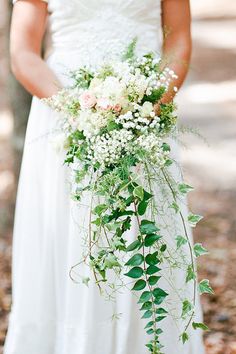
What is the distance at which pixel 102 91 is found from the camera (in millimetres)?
2666

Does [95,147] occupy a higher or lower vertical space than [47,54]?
lower

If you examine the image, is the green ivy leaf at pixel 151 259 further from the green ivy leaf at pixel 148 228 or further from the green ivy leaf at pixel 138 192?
the green ivy leaf at pixel 138 192

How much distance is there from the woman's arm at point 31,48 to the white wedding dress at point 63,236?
2.8 inches

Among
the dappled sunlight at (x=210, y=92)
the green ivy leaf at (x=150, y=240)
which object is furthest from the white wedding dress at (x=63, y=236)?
the dappled sunlight at (x=210, y=92)

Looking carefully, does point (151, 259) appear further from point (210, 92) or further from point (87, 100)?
point (210, 92)

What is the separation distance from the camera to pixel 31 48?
125 inches

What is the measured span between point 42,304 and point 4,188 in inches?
143

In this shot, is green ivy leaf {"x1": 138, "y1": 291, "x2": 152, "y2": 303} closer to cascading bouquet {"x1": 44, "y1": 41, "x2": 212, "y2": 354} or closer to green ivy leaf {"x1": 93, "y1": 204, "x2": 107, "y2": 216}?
cascading bouquet {"x1": 44, "y1": 41, "x2": 212, "y2": 354}

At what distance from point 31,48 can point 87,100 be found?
0.60 meters

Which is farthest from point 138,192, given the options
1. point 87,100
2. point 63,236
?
point 63,236

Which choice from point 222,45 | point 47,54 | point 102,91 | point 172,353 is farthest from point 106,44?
point 222,45

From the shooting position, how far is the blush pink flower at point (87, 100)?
2684 millimetres

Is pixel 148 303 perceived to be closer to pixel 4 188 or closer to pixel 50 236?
pixel 50 236

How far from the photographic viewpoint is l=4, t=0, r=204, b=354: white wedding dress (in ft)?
10.5
